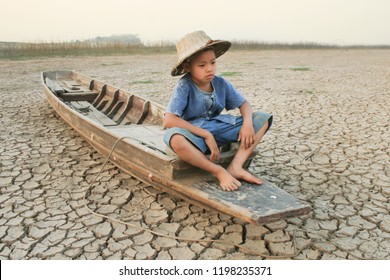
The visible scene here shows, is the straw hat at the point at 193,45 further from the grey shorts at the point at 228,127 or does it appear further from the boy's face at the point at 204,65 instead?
the grey shorts at the point at 228,127

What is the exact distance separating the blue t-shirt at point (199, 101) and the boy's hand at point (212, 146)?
202mm

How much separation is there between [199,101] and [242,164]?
603 millimetres

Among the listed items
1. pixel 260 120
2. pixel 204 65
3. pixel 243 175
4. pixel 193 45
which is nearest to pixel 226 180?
pixel 243 175

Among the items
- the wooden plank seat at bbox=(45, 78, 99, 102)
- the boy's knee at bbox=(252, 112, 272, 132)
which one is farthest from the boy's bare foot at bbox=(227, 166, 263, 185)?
the wooden plank seat at bbox=(45, 78, 99, 102)

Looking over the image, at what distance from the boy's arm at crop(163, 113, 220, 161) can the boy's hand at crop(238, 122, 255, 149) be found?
0.24 meters

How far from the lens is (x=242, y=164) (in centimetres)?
A: 286

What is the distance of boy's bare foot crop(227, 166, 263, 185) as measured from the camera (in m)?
2.70

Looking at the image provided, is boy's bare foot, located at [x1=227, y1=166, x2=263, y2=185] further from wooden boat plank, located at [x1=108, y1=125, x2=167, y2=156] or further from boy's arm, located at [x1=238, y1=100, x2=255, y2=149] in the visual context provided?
wooden boat plank, located at [x1=108, y1=125, x2=167, y2=156]

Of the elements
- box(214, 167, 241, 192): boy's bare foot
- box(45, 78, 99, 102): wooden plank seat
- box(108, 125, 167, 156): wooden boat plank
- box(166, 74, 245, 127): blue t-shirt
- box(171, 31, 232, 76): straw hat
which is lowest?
box(214, 167, 241, 192): boy's bare foot

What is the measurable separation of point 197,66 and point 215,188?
3.01 feet

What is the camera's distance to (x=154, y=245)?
2.65 metres

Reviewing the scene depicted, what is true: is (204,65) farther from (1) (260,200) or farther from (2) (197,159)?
(1) (260,200)

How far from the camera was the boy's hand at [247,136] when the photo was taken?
9.44ft
